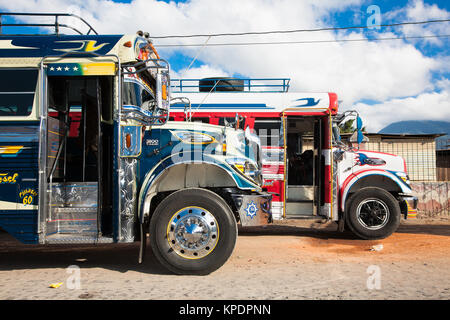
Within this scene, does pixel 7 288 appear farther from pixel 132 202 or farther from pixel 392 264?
pixel 392 264

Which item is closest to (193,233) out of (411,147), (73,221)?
(73,221)

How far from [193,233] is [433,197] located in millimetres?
9761

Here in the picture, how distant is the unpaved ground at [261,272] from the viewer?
166 inches

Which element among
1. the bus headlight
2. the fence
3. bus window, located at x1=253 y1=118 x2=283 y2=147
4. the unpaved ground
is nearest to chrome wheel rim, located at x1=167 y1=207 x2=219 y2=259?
the unpaved ground

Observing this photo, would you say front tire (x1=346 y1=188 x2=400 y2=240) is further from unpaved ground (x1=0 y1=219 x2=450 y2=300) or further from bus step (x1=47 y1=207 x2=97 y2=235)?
bus step (x1=47 y1=207 x2=97 y2=235)

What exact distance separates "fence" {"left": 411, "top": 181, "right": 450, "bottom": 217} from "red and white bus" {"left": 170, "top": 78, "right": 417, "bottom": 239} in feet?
13.8

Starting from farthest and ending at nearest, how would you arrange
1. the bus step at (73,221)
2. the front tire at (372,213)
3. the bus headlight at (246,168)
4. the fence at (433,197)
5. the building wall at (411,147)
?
1. the building wall at (411,147)
2. the fence at (433,197)
3. the front tire at (372,213)
4. the bus headlight at (246,168)
5. the bus step at (73,221)

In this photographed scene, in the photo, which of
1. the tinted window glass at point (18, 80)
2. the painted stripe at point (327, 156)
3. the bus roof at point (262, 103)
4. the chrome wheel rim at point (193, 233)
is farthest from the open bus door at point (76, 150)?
the painted stripe at point (327, 156)

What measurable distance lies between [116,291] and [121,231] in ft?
2.78

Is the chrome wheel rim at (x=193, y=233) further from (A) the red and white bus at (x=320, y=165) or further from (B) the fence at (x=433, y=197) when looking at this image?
(B) the fence at (x=433, y=197)

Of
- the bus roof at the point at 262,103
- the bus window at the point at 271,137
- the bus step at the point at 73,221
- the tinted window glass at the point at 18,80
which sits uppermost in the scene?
the bus roof at the point at 262,103

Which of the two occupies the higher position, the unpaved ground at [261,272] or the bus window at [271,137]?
the bus window at [271,137]

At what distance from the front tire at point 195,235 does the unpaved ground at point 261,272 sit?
19 centimetres
